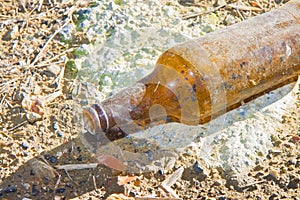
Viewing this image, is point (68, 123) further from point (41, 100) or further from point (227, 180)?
point (227, 180)

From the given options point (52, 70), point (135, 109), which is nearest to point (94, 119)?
point (135, 109)

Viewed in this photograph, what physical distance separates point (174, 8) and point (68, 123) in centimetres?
93

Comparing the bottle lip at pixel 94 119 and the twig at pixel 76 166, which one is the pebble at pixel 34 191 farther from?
the bottle lip at pixel 94 119

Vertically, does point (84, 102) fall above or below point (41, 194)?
above

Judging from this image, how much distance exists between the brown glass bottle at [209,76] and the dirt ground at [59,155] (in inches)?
8.8

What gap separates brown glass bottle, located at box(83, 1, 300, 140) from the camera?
226 centimetres

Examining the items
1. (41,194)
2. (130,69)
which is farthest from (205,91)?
(41,194)

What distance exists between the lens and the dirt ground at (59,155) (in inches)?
96.9

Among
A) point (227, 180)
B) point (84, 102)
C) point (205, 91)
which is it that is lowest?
point (227, 180)

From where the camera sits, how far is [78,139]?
8.71 feet

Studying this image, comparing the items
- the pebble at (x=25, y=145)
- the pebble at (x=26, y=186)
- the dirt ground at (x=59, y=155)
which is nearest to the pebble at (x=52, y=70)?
the dirt ground at (x=59, y=155)

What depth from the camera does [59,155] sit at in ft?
8.52

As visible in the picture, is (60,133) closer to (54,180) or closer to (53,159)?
(53,159)

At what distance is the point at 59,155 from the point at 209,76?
0.77m
